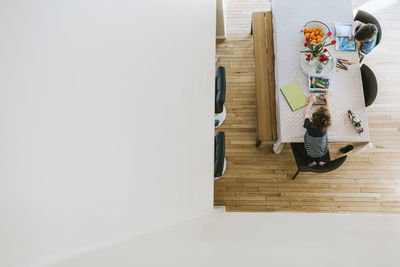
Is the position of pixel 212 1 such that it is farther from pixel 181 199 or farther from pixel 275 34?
pixel 181 199

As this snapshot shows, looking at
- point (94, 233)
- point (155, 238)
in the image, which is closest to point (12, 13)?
point (94, 233)

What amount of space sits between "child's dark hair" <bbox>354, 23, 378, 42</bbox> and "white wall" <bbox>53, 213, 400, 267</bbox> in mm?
2156

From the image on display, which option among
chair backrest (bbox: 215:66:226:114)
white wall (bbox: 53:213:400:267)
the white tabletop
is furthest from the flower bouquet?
white wall (bbox: 53:213:400:267)

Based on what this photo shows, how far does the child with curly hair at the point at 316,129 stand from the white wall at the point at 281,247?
130 cm

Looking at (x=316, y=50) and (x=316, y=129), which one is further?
(x=316, y=50)

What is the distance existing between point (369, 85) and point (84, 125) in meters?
2.64

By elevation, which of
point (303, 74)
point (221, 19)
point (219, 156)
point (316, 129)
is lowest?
point (219, 156)

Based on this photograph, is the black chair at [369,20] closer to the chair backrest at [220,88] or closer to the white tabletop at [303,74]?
the white tabletop at [303,74]

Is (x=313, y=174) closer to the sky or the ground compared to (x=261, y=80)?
closer to the ground

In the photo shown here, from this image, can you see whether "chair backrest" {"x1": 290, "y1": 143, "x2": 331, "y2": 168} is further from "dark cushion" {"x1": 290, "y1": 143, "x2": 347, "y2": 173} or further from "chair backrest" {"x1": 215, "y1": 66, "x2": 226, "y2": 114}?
"chair backrest" {"x1": 215, "y1": 66, "x2": 226, "y2": 114}

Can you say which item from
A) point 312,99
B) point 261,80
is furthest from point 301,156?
point 261,80

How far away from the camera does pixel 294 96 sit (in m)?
2.43

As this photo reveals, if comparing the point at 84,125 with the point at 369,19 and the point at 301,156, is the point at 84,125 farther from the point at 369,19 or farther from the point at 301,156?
the point at 369,19

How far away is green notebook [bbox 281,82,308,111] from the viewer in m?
2.41
